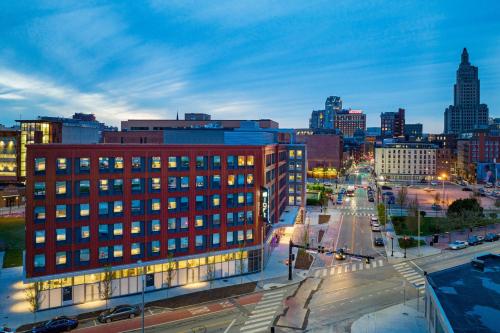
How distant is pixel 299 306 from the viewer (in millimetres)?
51375

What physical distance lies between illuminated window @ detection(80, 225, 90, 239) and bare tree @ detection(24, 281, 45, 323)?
7491mm

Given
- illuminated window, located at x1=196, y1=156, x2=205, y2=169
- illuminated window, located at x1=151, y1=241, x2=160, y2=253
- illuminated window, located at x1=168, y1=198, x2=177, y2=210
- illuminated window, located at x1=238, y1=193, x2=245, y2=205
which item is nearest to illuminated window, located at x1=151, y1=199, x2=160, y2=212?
illuminated window, located at x1=168, y1=198, x2=177, y2=210

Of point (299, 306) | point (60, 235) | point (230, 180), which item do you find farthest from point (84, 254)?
point (299, 306)

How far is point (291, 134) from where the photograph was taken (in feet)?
394

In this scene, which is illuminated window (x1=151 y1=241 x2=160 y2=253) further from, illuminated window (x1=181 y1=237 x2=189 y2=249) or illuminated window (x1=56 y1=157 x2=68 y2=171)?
illuminated window (x1=56 y1=157 x2=68 y2=171)

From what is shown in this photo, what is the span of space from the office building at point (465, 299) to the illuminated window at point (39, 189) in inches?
1846

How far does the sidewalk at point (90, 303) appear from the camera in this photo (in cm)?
4888

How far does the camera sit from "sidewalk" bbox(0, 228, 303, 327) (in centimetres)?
4888

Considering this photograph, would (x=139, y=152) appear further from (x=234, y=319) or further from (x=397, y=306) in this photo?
(x=397, y=306)

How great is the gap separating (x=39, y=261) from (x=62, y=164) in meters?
12.6

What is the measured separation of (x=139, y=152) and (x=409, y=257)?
5233cm

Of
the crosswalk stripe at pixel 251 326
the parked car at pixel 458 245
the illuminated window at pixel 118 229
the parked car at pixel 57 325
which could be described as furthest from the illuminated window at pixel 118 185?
the parked car at pixel 458 245

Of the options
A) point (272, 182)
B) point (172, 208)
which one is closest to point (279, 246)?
point (272, 182)

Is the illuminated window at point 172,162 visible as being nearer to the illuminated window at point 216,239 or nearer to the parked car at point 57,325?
the illuminated window at point 216,239
